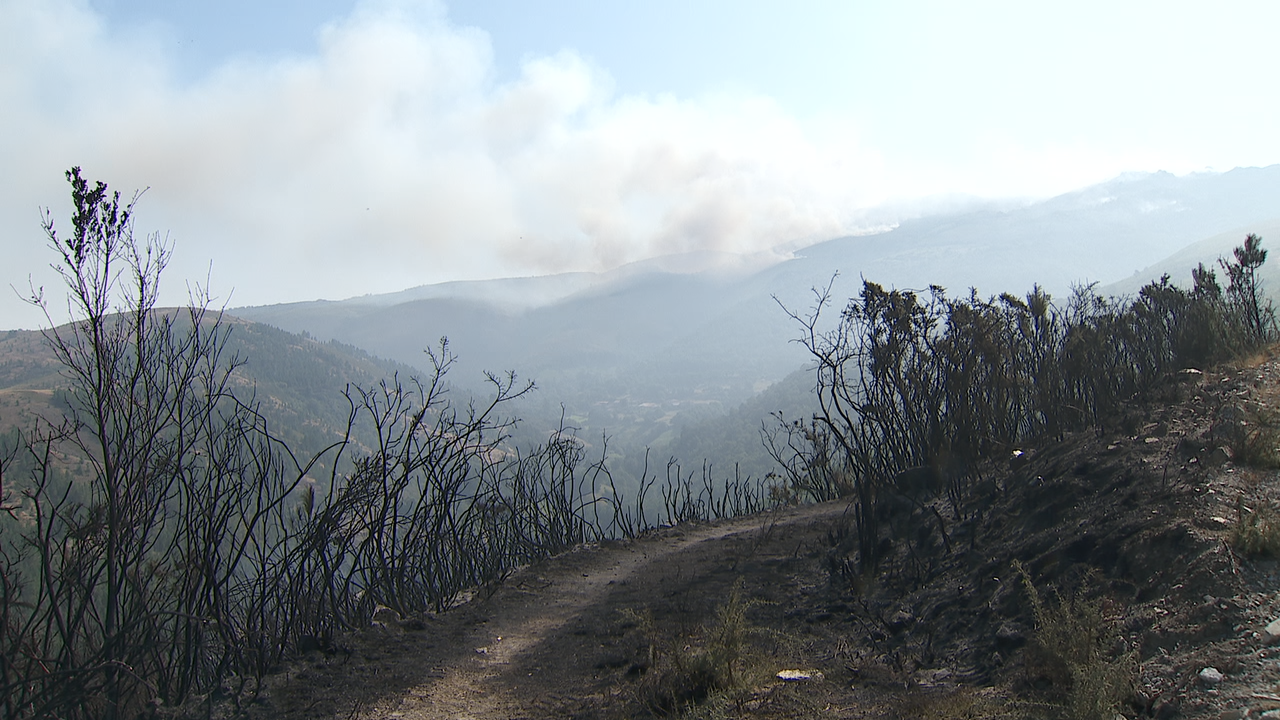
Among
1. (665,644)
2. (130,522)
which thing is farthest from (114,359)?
(665,644)

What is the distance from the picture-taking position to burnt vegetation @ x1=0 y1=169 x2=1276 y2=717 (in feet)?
20.6

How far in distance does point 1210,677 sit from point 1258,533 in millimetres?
1481

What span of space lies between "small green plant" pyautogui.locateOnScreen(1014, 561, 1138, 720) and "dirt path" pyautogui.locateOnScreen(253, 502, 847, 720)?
2464 millimetres

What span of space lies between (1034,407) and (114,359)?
1562cm

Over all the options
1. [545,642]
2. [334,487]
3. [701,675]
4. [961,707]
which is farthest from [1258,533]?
[334,487]

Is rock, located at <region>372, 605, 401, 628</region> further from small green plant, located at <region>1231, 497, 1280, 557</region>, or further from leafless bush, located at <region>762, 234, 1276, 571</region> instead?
small green plant, located at <region>1231, 497, 1280, 557</region>

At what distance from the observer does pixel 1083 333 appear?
14539 millimetres

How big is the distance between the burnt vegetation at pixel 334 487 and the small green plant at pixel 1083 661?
2672mm

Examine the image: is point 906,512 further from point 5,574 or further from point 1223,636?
point 5,574

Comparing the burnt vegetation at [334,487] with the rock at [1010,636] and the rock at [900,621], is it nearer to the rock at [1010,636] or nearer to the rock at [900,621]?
the rock at [900,621]

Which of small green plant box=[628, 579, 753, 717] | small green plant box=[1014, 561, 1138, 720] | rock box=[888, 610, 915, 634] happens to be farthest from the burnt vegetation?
small green plant box=[1014, 561, 1138, 720]

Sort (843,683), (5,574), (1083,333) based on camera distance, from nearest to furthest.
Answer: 1. (5,574)
2. (843,683)
3. (1083,333)

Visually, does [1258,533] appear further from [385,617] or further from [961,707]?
[385,617]

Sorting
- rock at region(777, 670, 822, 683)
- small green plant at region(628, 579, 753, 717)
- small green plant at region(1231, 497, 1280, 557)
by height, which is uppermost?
small green plant at region(1231, 497, 1280, 557)
